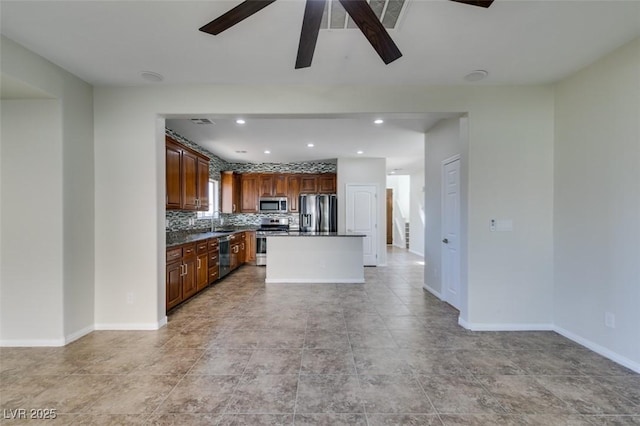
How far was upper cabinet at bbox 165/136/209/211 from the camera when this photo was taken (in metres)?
4.11

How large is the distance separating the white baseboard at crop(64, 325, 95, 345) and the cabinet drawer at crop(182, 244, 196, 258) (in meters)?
1.27

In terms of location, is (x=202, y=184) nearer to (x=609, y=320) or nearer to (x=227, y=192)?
(x=227, y=192)

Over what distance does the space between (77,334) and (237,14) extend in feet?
10.8

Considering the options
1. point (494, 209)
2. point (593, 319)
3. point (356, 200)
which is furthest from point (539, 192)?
point (356, 200)

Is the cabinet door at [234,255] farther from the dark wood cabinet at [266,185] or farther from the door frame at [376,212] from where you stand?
the door frame at [376,212]

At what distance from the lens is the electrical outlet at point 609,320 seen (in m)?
2.41

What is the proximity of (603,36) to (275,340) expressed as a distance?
3765mm

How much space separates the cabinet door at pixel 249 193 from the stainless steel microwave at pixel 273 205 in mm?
187

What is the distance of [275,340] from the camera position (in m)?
2.82

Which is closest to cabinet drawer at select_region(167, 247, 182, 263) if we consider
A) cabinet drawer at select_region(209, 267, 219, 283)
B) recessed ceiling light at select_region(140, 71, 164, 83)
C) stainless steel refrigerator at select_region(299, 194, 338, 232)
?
cabinet drawer at select_region(209, 267, 219, 283)

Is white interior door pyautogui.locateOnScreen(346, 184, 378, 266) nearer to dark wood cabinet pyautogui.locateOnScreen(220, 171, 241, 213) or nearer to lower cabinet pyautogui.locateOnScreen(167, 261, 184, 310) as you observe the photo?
dark wood cabinet pyautogui.locateOnScreen(220, 171, 241, 213)

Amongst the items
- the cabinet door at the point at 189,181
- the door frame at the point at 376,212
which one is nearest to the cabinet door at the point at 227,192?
the cabinet door at the point at 189,181

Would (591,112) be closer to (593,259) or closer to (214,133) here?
(593,259)

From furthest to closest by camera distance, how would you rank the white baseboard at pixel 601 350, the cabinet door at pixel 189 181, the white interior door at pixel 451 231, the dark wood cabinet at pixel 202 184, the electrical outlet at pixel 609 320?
the dark wood cabinet at pixel 202 184 → the cabinet door at pixel 189 181 → the white interior door at pixel 451 231 → the electrical outlet at pixel 609 320 → the white baseboard at pixel 601 350
